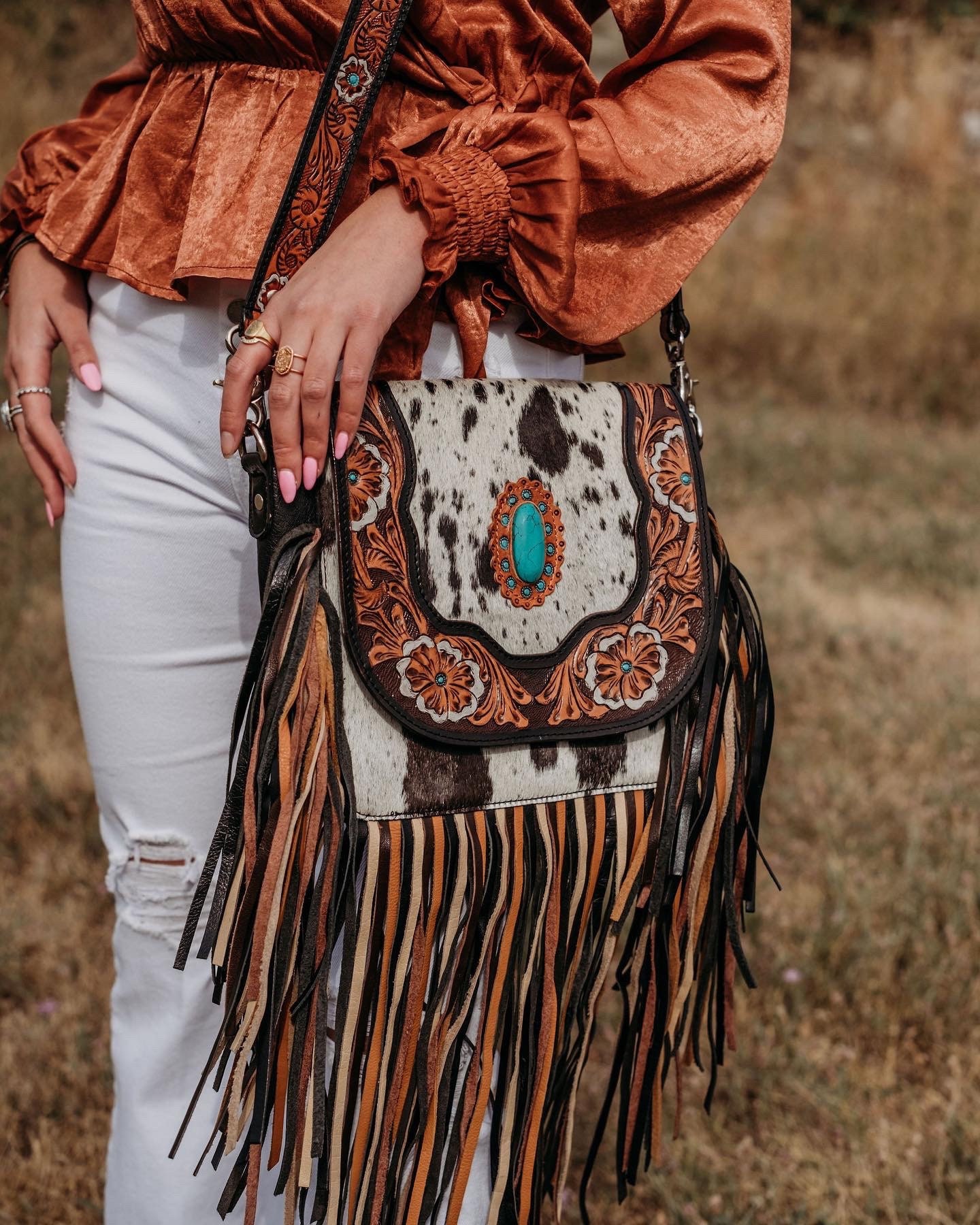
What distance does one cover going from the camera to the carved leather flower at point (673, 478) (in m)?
1.14

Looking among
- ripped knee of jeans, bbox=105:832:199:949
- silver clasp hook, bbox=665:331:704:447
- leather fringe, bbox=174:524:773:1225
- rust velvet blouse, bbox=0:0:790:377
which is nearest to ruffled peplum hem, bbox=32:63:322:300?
rust velvet blouse, bbox=0:0:790:377

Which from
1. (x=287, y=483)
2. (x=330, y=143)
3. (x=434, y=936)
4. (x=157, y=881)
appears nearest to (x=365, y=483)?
(x=287, y=483)

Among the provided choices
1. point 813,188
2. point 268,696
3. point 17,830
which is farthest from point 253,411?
point 813,188

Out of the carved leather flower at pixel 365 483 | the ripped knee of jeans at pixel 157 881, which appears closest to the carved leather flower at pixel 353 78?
the carved leather flower at pixel 365 483

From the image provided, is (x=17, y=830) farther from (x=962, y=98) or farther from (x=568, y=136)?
(x=962, y=98)

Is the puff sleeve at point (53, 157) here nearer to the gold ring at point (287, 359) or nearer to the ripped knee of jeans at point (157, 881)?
the gold ring at point (287, 359)

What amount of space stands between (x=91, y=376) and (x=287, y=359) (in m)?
0.34

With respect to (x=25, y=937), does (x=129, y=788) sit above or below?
above

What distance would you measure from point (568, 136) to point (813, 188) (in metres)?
6.82

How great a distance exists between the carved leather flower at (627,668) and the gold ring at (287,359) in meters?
0.36

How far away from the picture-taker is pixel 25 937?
219cm

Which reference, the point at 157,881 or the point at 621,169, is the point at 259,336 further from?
the point at 157,881

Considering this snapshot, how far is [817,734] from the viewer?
2.96 meters

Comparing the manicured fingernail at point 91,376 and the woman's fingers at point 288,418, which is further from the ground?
the manicured fingernail at point 91,376
